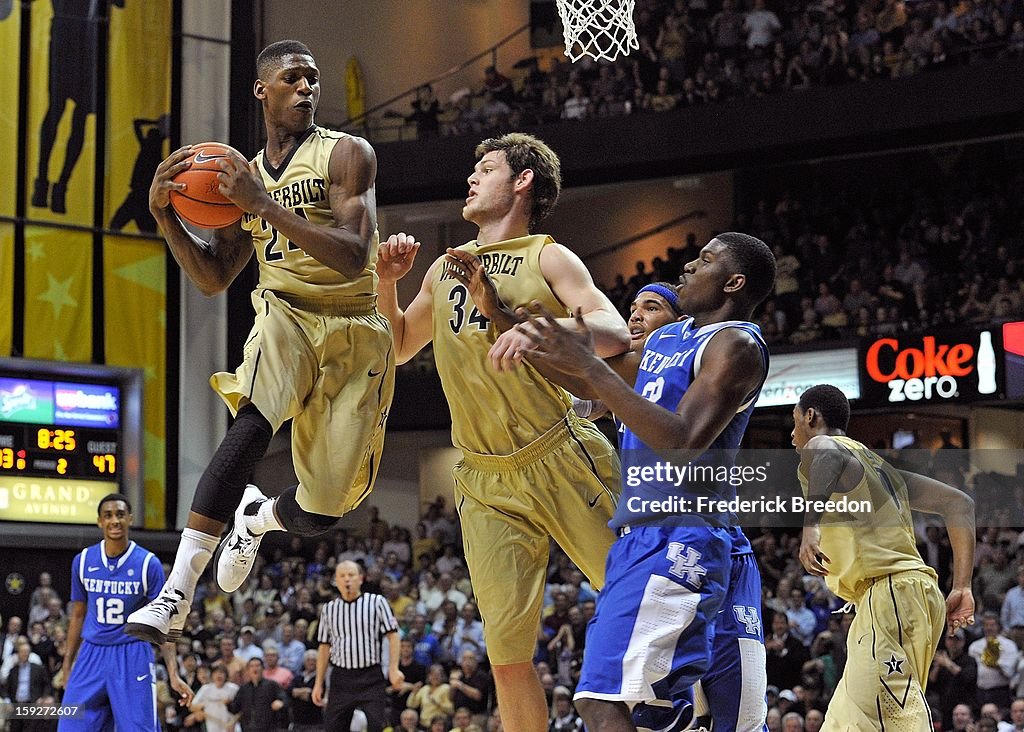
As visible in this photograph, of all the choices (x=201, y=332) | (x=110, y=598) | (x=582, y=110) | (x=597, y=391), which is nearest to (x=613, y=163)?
(x=582, y=110)

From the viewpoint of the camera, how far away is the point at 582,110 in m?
20.1

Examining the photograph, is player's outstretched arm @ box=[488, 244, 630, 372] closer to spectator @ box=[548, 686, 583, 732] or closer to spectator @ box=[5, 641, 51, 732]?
spectator @ box=[548, 686, 583, 732]

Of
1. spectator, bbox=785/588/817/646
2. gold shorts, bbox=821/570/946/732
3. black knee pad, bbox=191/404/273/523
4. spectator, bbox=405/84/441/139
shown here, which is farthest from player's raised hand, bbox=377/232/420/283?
spectator, bbox=405/84/441/139

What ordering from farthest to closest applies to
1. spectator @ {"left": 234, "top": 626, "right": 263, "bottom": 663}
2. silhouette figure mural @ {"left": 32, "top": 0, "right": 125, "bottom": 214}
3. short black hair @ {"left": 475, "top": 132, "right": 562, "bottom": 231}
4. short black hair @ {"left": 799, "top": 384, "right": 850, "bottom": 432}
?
1. silhouette figure mural @ {"left": 32, "top": 0, "right": 125, "bottom": 214}
2. spectator @ {"left": 234, "top": 626, "right": 263, "bottom": 663}
3. short black hair @ {"left": 799, "top": 384, "right": 850, "bottom": 432}
4. short black hair @ {"left": 475, "top": 132, "right": 562, "bottom": 231}

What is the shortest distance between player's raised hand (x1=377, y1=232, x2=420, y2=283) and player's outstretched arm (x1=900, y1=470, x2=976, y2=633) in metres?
2.59

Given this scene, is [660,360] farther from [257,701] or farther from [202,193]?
[257,701]

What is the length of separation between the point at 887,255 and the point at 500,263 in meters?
14.6

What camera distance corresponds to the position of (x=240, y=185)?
473 cm

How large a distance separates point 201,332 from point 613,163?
6273mm

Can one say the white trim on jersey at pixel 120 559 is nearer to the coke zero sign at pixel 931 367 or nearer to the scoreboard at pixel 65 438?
the scoreboard at pixel 65 438

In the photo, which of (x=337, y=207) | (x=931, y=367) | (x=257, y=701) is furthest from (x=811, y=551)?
(x=931, y=367)

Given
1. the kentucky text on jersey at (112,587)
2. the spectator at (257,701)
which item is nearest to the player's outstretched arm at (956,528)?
the kentucky text on jersey at (112,587)

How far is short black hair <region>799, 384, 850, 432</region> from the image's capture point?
622 cm

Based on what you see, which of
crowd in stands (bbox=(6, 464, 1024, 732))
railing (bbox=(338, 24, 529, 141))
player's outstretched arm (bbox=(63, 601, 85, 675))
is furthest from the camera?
railing (bbox=(338, 24, 529, 141))
